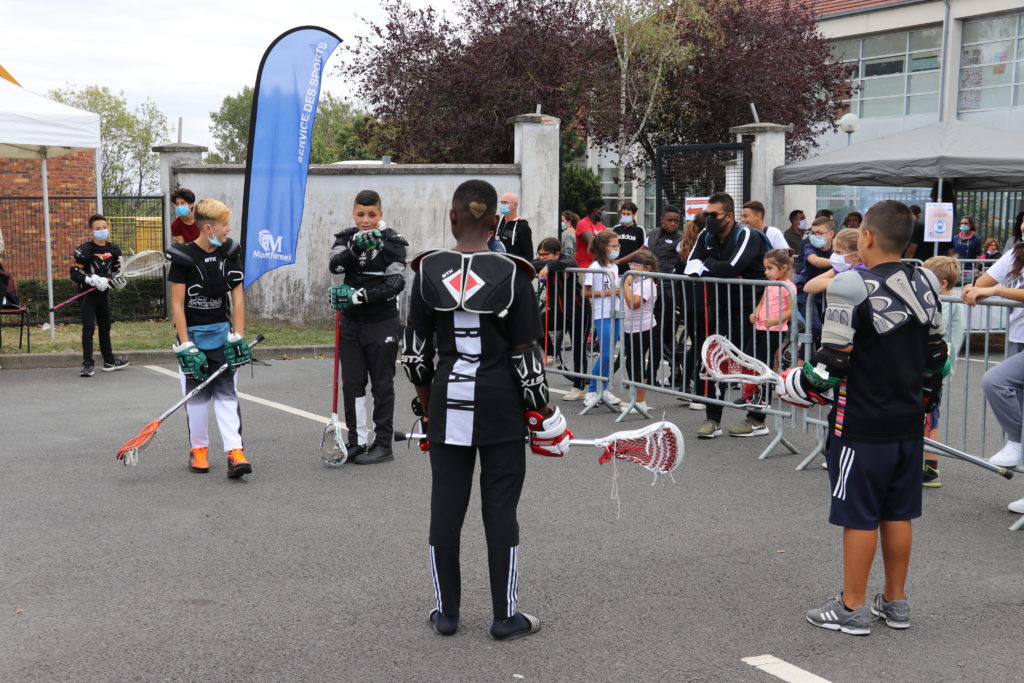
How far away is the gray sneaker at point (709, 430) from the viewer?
8617 millimetres

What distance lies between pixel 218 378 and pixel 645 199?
89.5ft

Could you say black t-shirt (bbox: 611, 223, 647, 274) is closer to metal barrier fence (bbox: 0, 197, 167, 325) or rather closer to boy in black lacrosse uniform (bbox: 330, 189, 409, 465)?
boy in black lacrosse uniform (bbox: 330, 189, 409, 465)

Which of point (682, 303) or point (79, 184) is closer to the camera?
point (682, 303)

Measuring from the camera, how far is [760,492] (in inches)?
273

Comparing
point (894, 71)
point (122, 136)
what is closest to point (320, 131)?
point (122, 136)

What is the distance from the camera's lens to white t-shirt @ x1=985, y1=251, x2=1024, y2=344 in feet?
21.6

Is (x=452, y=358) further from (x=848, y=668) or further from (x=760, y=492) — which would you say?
(x=760, y=492)

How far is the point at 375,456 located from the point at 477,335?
12.2 ft

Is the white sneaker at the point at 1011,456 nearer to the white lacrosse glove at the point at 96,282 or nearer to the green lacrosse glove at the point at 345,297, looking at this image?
the green lacrosse glove at the point at 345,297

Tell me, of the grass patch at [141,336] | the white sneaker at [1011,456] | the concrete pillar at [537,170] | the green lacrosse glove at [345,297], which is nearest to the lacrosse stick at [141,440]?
the green lacrosse glove at [345,297]

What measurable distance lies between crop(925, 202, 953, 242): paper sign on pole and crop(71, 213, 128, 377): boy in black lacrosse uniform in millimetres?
11349

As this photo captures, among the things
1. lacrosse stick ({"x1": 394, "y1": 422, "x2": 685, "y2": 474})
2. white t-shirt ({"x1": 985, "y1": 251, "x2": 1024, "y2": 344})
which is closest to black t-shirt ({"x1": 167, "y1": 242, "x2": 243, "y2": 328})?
lacrosse stick ({"x1": 394, "y1": 422, "x2": 685, "y2": 474})

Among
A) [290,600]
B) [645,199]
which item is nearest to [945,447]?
[290,600]

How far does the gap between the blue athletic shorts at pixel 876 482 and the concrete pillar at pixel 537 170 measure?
1146 cm
